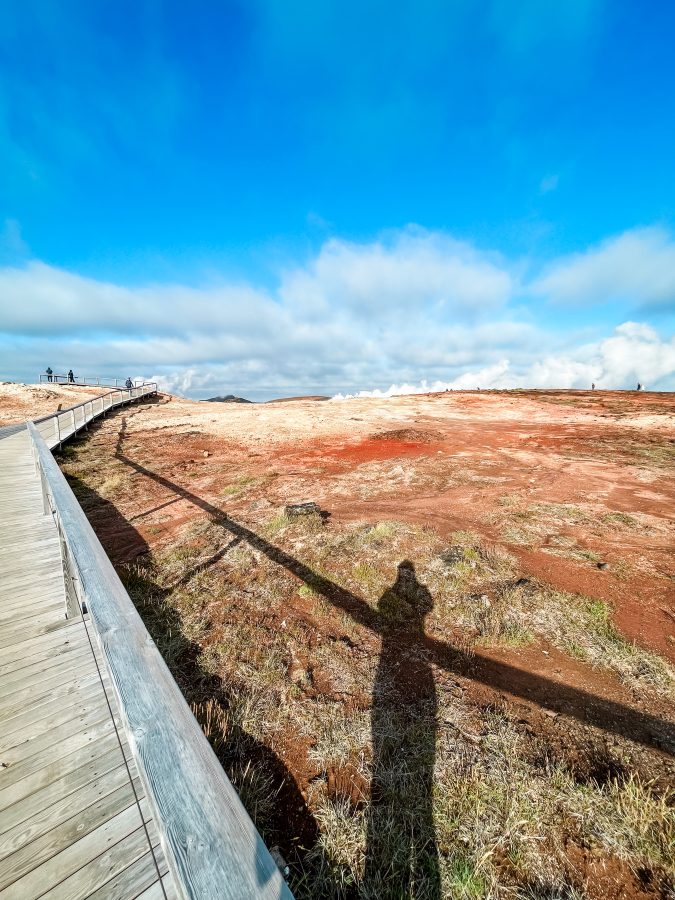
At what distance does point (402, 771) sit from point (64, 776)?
101 inches

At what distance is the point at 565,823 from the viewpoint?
8.75 ft

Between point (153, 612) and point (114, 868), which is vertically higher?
point (114, 868)

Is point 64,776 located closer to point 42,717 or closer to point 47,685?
point 42,717

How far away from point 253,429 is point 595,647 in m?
19.1

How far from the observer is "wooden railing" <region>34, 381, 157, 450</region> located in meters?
15.7

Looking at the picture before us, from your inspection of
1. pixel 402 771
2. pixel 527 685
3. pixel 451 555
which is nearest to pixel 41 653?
pixel 402 771

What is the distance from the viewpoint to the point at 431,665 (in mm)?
4391

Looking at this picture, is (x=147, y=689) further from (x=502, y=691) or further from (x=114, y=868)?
(x=502, y=691)

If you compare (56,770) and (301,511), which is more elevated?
(56,770)

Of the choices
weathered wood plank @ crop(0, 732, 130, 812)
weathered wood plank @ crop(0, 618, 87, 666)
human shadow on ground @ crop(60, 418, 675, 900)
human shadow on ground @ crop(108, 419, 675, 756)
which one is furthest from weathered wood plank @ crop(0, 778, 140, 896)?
human shadow on ground @ crop(108, 419, 675, 756)

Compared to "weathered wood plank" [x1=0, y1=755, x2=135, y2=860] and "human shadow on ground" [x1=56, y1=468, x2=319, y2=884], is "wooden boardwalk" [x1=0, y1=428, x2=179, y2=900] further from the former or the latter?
"human shadow on ground" [x1=56, y1=468, x2=319, y2=884]

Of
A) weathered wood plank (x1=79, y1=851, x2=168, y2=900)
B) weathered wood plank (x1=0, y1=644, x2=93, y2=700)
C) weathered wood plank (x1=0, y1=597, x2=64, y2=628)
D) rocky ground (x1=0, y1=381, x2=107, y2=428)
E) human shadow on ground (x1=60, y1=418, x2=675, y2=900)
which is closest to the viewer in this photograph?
weathered wood plank (x1=79, y1=851, x2=168, y2=900)

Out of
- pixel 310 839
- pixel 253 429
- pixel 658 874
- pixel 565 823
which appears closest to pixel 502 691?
pixel 565 823

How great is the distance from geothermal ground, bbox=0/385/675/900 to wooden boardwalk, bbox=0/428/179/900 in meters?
0.93
